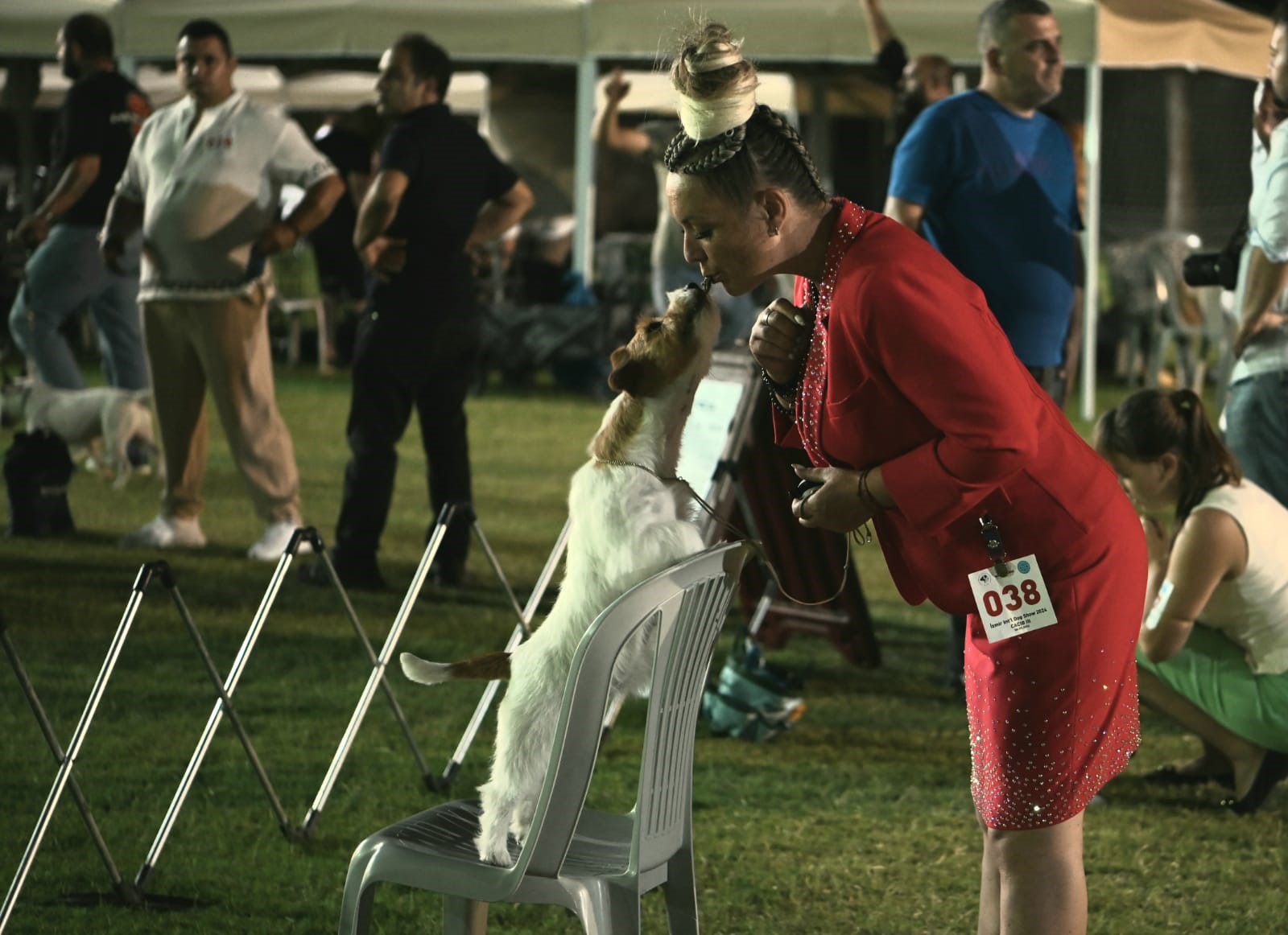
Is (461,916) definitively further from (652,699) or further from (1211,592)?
Answer: (1211,592)

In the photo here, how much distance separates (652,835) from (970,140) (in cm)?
285

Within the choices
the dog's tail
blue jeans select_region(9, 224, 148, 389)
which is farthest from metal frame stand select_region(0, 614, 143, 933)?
blue jeans select_region(9, 224, 148, 389)

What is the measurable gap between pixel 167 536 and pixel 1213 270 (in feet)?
16.0

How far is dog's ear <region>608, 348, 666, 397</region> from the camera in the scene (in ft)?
10.5

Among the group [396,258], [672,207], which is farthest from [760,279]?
[396,258]

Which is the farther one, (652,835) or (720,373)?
(720,373)

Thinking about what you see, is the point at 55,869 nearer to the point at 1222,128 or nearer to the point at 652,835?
the point at 652,835

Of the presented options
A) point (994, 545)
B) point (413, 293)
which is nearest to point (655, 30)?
point (413, 293)

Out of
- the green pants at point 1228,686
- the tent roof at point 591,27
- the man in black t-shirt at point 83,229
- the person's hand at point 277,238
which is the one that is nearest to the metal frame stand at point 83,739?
the green pants at point 1228,686

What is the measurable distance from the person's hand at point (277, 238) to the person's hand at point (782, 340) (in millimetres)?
5091

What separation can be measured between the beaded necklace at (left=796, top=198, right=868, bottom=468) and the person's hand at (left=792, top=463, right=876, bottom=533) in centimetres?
5

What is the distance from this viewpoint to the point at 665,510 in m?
3.19

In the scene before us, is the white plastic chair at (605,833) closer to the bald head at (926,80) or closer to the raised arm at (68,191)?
the bald head at (926,80)

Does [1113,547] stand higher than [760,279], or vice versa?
[760,279]
